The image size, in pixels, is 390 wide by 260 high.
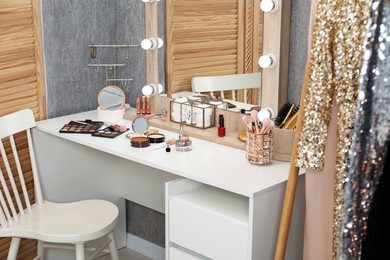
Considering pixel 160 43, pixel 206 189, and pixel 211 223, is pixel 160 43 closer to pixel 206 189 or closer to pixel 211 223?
pixel 206 189

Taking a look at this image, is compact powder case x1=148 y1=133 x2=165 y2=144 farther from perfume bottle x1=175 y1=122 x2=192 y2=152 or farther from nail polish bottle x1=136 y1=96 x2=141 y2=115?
nail polish bottle x1=136 y1=96 x2=141 y2=115

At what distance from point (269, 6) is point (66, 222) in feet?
4.11

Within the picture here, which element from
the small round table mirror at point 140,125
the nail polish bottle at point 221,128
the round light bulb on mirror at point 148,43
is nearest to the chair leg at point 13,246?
the small round table mirror at point 140,125

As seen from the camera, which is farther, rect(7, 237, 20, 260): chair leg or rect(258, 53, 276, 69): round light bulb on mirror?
rect(7, 237, 20, 260): chair leg

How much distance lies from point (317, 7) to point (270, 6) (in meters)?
0.53

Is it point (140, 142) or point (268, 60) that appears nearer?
point (268, 60)

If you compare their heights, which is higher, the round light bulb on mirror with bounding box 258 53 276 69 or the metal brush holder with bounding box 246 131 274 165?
the round light bulb on mirror with bounding box 258 53 276 69

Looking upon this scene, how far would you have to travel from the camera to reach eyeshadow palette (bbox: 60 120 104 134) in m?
2.97

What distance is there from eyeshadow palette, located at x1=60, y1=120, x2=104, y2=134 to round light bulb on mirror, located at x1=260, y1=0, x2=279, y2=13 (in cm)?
98

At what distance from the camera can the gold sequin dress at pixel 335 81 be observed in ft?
6.40

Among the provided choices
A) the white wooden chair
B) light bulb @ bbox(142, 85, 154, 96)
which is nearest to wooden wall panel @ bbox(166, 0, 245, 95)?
light bulb @ bbox(142, 85, 154, 96)

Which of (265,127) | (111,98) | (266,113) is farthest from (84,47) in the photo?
(265,127)

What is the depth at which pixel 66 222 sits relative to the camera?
9.07 ft

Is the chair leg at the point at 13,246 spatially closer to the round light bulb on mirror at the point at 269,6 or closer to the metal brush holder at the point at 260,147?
the metal brush holder at the point at 260,147
